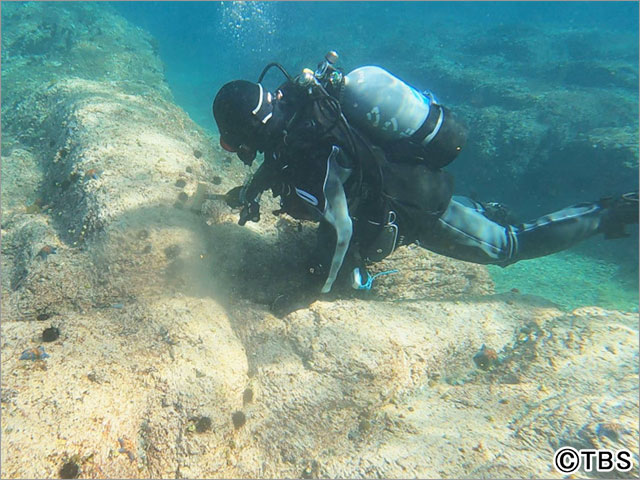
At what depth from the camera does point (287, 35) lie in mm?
31547

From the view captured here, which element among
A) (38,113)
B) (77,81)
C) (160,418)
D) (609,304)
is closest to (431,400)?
(160,418)

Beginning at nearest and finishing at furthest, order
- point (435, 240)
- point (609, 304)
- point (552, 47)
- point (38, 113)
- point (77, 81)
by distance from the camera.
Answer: point (435, 240) → point (609, 304) → point (38, 113) → point (77, 81) → point (552, 47)

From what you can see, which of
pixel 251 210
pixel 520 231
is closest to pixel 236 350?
pixel 251 210

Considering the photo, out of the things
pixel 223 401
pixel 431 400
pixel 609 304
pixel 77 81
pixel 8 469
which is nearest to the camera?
pixel 8 469

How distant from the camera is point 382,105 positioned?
319 centimetres

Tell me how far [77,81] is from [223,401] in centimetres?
754

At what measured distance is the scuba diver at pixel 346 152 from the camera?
3.10 metres

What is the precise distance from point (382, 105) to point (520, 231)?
8.45 ft

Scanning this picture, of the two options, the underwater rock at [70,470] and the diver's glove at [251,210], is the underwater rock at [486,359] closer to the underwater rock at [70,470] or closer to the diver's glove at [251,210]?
the diver's glove at [251,210]

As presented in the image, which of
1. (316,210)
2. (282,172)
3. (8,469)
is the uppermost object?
(282,172)

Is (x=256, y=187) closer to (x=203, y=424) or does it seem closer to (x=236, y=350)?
(x=236, y=350)

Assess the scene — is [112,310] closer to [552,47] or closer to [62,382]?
[62,382]

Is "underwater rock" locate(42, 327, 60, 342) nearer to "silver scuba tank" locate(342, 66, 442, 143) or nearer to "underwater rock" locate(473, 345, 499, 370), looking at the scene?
"silver scuba tank" locate(342, 66, 442, 143)

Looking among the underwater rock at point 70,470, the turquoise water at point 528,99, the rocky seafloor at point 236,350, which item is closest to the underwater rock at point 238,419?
the rocky seafloor at point 236,350
